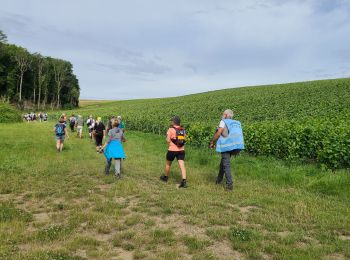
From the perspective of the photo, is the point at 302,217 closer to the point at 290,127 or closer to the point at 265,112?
the point at 290,127

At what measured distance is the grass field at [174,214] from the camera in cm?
540

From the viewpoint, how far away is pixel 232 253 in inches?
209

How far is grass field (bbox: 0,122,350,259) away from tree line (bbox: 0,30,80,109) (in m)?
78.1

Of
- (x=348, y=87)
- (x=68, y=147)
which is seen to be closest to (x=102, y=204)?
(x=68, y=147)

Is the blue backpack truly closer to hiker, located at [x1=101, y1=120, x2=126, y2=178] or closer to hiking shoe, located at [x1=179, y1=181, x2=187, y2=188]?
hiker, located at [x1=101, y1=120, x2=126, y2=178]

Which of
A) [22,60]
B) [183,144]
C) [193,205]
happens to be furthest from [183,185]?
[22,60]

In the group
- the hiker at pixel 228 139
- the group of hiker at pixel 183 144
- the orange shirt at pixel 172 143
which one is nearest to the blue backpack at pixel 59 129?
the group of hiker at pixel 183 144

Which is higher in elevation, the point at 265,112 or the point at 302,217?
the point at 265,112

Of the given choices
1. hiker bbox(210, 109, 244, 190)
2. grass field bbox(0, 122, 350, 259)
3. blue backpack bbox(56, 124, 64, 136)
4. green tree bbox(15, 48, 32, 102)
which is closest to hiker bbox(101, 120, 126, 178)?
grass field bbox(0, 122, 350, 259)

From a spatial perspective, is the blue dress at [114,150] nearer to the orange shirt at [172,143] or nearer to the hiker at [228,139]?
the orange shirt at [172,143]

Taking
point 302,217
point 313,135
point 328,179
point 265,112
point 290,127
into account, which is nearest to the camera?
point 302,217

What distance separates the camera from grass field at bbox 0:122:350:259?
17.7ft

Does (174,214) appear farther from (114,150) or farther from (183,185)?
(114,150)

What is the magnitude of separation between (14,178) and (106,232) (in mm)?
5975
